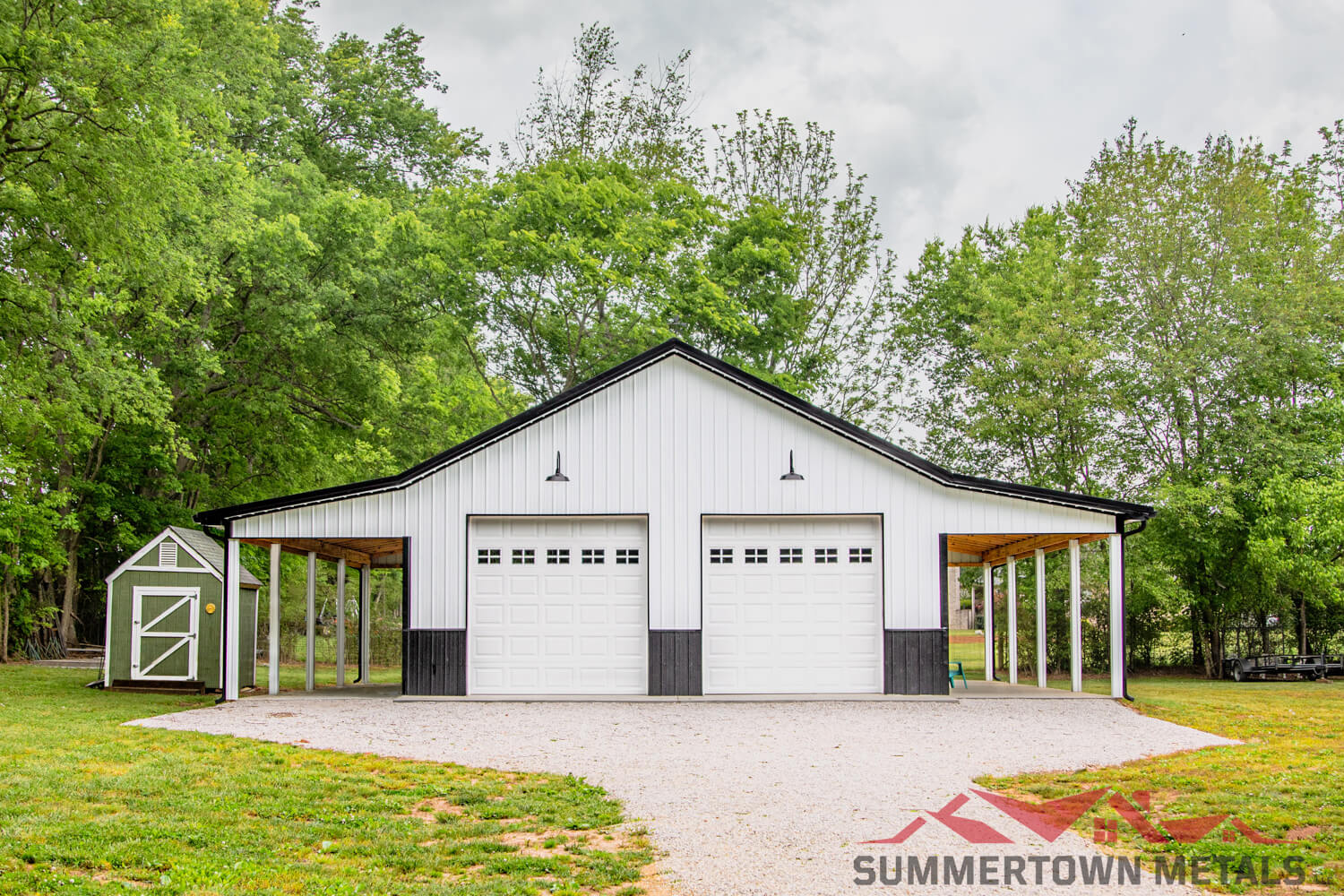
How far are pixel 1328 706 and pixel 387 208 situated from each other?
21.2 m

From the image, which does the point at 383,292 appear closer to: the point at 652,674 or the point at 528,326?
the point at 528,326

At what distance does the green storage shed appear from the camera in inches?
671

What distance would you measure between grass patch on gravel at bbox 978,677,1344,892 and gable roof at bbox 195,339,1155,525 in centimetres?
316

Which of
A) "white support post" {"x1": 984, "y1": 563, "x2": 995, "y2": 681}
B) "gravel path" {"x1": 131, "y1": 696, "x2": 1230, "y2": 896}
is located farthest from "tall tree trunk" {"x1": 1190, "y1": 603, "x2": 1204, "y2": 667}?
"gravel path" {"x1": 131, "y1": 696, "x2": 1230, "y2": 896}

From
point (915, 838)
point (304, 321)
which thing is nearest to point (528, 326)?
point (304, 321)

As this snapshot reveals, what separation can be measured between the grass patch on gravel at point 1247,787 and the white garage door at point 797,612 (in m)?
4.03

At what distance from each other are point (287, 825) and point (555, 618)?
29.6 ft

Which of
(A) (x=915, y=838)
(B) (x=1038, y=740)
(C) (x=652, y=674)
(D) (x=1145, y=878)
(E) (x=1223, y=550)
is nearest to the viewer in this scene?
(D) (x=1145, y=878)

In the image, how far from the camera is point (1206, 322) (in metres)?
24.7

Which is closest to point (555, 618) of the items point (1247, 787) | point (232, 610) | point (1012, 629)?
point (232, 610)

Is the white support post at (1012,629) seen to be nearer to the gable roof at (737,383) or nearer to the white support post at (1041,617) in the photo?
the white support post at (1041,617)

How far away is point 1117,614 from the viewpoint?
15.7 m

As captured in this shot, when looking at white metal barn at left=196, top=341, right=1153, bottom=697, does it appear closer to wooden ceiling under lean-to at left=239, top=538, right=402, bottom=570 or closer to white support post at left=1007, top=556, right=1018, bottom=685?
wooden ceiling under lean-to at left=239, top=538, right=402, bottom=570

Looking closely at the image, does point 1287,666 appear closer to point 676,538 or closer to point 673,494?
point 676,538
